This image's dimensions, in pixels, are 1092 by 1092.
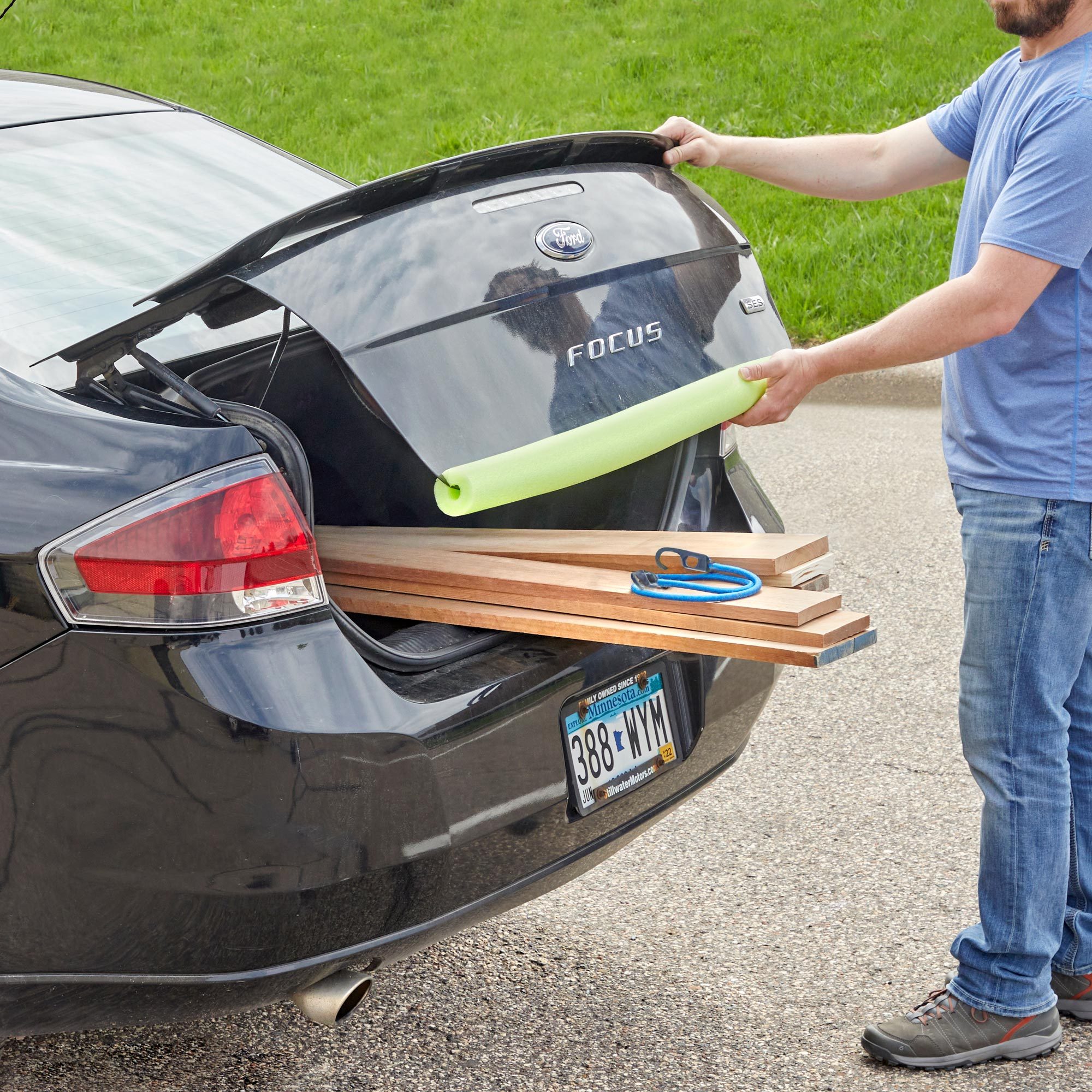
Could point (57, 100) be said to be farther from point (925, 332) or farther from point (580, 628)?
point (925, 332)

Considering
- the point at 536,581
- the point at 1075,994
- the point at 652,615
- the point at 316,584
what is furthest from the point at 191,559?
the point at 1075,994

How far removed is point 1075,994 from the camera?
8.47 feet

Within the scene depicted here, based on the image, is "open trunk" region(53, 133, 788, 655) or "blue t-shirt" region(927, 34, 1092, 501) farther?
"blue t-shirt" region(927, 34, 1092, 501)

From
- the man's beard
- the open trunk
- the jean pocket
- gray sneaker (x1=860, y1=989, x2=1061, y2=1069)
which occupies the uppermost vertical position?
the man's beard

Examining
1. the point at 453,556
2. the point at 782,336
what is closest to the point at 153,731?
the point at 453,556

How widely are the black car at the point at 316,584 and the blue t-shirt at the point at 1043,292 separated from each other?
40 centimetres

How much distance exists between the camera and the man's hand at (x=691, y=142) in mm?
2688

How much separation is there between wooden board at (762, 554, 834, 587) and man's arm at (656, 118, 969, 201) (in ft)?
2.94

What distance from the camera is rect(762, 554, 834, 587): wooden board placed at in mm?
2039

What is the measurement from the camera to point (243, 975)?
1866mm

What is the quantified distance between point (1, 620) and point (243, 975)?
0.59m

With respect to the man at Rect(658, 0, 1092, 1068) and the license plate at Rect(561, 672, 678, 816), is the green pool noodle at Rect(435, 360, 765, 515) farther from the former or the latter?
the license plate at Rect(561, 672, 678, 816)

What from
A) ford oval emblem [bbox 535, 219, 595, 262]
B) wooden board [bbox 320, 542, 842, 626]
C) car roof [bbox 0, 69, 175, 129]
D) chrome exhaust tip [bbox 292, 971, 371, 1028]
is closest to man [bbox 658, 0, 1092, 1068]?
ford oval emblem [bbox 535, 219, 595, 262]

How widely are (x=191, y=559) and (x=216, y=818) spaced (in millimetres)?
347
